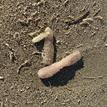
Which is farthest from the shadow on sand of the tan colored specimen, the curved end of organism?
the curved end of organism

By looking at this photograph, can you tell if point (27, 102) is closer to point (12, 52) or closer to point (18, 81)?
point (18, 81)

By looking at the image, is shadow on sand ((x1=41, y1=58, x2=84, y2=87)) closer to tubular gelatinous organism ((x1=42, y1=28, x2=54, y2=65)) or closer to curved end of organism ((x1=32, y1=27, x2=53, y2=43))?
tubular gelatinous organism ((x1=42, y1=28, x2=54, y2=65))

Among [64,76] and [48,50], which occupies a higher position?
[48,50]

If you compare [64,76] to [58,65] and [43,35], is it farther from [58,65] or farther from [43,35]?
[43,35]

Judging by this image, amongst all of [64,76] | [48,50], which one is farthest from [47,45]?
[64,76]

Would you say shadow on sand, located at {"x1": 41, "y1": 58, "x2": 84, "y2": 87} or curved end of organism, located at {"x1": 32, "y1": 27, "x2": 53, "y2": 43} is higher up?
curved end of organism, located at {"x1": 32, "y1": 27, "x2": 53, "y2": 43}

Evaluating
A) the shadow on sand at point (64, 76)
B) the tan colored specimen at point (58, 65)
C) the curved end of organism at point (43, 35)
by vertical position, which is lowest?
the shadow on sand at point (64, 76)

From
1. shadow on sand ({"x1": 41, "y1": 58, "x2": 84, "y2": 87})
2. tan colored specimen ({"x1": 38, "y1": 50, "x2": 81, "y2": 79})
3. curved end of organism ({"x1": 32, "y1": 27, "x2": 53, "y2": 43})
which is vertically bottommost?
shadow on sand ({"x1": 41, "y1": 58, "x2": 84, "y2": 87})

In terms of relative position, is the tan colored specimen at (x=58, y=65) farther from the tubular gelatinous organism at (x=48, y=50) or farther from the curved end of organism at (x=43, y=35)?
the curved end of organism at (x=43, y=35)

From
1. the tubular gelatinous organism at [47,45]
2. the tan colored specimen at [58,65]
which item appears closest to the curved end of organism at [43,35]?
the tubular gelatinous organism at [47,45]

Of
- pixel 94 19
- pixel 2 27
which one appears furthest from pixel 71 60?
pixel 2 27

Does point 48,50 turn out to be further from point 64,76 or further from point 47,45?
point 64,76
